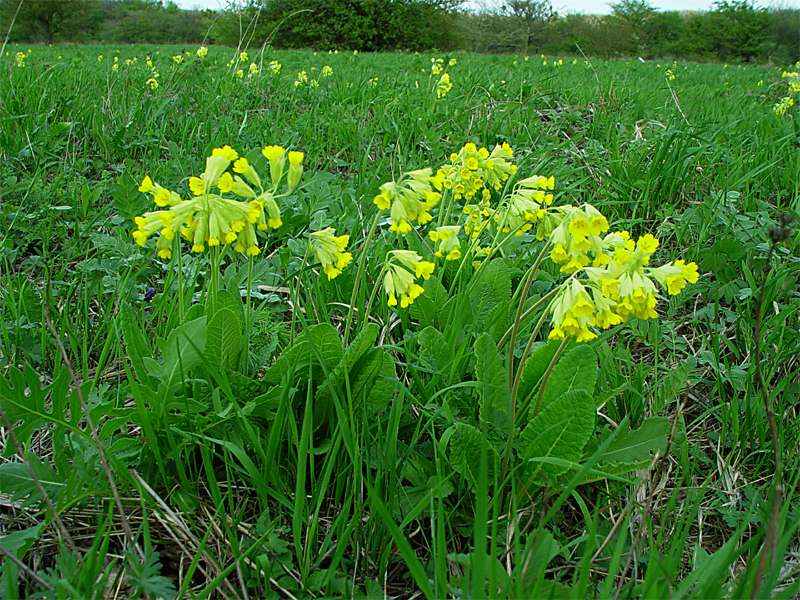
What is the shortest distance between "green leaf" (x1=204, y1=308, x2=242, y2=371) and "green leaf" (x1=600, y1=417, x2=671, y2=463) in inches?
44.3

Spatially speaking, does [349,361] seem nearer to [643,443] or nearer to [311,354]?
[311,354]

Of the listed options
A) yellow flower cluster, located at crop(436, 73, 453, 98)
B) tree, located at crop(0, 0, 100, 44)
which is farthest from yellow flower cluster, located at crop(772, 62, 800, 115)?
tree, located at crop(0, 0, 100, 44)

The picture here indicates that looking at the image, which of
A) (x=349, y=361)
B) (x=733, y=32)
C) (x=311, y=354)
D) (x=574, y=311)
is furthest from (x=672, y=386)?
(x=733, y=32)

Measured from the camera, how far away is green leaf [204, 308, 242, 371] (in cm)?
147

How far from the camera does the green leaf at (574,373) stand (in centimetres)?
155

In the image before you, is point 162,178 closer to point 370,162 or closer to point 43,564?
point 370,162

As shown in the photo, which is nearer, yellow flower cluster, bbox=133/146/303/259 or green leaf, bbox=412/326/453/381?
yellow flower cluster, bbox=133/146/303/259

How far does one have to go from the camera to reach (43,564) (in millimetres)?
1292

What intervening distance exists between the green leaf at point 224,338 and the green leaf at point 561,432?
89cm

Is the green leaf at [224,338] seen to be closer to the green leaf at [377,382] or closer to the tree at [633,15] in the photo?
the green leaf at [377,382]

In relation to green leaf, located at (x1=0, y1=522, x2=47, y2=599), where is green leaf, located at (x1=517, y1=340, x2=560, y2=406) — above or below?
above

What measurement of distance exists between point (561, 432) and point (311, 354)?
72 cm

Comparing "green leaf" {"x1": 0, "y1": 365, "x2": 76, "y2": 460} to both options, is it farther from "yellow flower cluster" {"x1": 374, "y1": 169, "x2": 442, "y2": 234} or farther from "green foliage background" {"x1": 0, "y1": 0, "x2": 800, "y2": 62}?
"green foliage background" {"x1": 0, "y1": 0, "x2": 800, "y2": 62}

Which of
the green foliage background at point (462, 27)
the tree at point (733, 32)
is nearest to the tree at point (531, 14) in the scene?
the green foliage background at point (462, 27)
